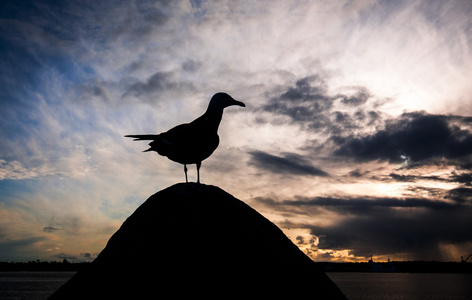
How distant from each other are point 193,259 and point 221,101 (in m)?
3.64

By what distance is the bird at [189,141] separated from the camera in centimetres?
675

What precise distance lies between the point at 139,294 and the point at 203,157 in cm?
318

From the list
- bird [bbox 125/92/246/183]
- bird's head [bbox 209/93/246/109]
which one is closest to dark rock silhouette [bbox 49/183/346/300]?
bird [bbox 125/92/246/183]

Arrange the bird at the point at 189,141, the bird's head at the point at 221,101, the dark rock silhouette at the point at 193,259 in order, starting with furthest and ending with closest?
the bird's head at the point at 221,101 → the bird at the point at 189,141 → the dark rock silhouette at the point at 193,259

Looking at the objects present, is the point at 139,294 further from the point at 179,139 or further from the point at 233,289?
the point at 179,139

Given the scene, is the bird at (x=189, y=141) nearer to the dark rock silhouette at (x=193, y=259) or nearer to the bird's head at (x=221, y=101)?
the bird's head at (x=221, y=101)

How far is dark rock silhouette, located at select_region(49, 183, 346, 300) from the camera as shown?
14.2 ft

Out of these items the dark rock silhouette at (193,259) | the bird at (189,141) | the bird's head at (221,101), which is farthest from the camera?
the bird's head at (221,101)

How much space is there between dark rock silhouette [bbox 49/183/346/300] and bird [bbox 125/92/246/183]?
1202mm

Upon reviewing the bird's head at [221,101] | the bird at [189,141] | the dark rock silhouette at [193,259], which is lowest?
the dark rock silhouette at [193,259]

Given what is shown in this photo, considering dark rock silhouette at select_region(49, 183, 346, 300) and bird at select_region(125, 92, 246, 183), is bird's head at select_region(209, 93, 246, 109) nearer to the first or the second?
bird at select_region(125, 92, 246, 183)

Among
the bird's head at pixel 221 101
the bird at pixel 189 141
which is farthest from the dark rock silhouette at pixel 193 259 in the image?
the bird's head at pixel 221 101

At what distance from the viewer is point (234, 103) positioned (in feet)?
24.6

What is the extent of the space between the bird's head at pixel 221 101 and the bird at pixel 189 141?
0.83 ft
